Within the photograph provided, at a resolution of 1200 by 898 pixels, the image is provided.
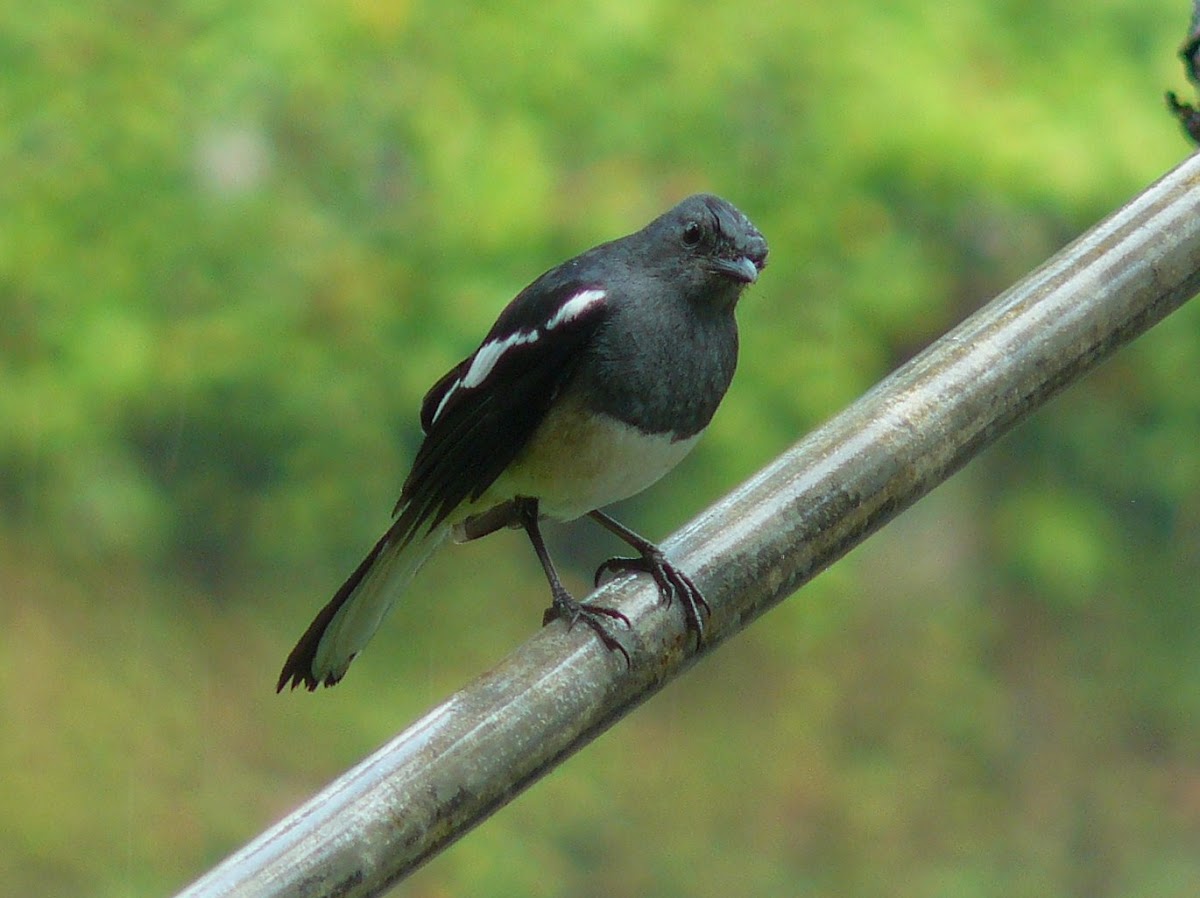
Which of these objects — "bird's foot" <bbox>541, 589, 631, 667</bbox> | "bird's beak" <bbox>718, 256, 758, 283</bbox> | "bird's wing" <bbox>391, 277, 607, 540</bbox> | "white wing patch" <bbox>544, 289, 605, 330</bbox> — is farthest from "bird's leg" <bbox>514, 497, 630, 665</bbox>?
"bird's beak" <bbox>718, 256, 758, 283</bbox>

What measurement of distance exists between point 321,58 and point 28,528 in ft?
4.03

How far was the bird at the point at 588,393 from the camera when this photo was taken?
1.89 m

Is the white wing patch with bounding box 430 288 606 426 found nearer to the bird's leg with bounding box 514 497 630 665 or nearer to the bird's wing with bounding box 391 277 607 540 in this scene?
the bird's wing with bounding box 391 277 607 540

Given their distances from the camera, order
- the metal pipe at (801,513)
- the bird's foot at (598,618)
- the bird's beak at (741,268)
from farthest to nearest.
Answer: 1. the bird's beak at (741,268)
2. the bird's foot at (598,618)
3. the metal pipe at (801,513)

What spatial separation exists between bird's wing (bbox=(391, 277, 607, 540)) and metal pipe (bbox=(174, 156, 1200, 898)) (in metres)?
0.35

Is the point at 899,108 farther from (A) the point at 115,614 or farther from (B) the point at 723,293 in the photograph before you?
(A) the point at 115,614

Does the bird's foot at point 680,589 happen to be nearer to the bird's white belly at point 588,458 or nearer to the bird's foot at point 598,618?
the bird's foot at point 598,618

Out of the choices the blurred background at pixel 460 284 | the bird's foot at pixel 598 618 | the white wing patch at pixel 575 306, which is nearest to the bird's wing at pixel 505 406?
the white wing patch at pixel 575 306

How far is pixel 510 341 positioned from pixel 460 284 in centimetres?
145

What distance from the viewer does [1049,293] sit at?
4.99ft

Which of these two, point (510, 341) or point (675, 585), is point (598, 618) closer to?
point (675, 585)

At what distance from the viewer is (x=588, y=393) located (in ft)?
6.23

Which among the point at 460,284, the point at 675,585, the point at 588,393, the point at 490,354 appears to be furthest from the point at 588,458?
the point at 460,284

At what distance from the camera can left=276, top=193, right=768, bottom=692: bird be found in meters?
1.89
